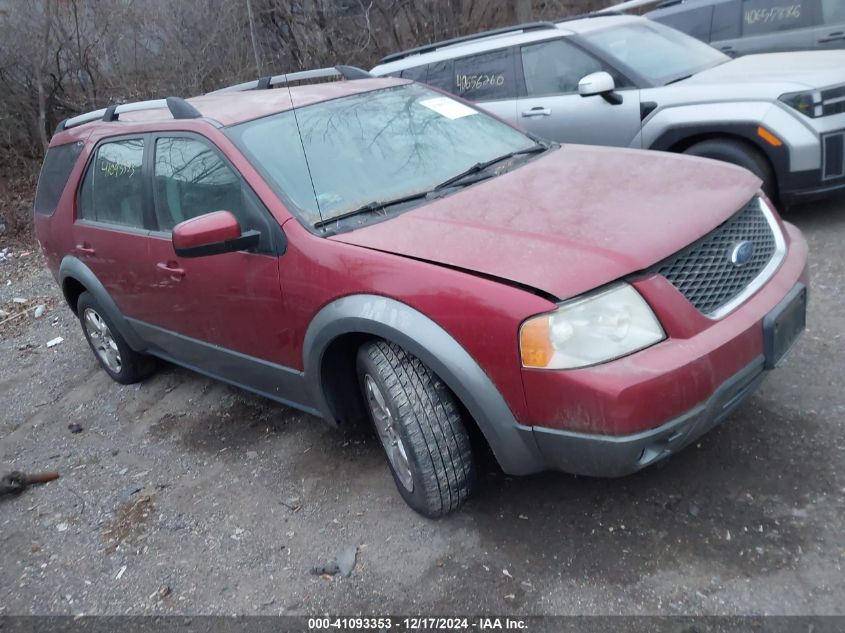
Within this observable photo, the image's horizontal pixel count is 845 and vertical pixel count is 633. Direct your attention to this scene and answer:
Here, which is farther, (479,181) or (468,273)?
(479,181)

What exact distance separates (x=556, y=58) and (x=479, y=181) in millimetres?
3266

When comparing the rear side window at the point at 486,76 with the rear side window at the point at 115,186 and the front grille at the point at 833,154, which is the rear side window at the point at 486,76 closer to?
the front grille at the point at 833,154

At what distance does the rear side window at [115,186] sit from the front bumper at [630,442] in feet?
8.80

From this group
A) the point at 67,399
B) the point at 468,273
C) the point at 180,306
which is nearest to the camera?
the point at 468,273

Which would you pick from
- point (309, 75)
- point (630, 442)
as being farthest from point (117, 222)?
point (630, 442)

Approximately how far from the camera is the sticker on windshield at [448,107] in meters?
4.05

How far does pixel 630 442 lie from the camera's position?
249 cm

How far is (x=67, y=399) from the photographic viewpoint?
5297mm

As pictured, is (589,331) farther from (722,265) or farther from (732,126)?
(732,126)

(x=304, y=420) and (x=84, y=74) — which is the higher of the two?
(x=84, y=74)

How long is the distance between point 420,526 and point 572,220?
1410mm

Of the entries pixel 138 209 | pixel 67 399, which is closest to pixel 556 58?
pixel 138 209

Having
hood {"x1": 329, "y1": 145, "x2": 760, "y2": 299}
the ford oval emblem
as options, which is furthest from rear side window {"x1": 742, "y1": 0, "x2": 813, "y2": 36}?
the ford oval emblem

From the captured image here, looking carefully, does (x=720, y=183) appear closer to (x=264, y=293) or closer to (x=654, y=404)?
(x=654, y=404)
